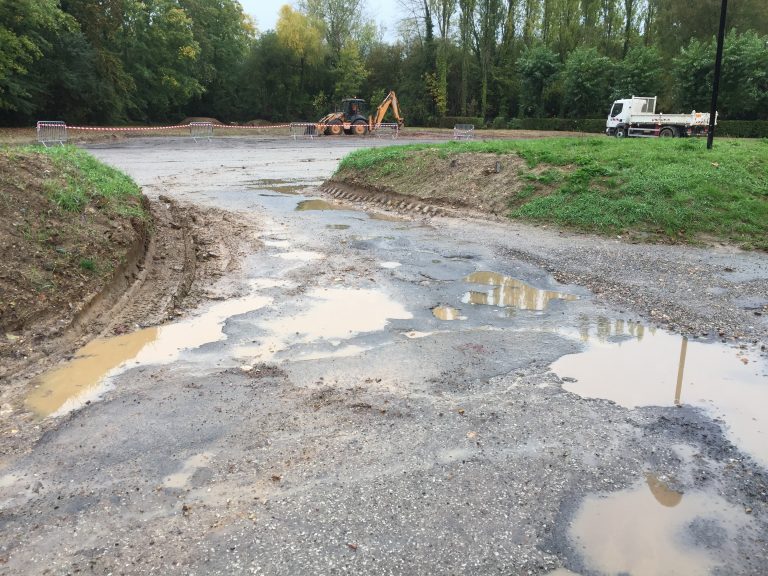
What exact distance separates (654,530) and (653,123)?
30830 mm

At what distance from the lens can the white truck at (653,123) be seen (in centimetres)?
2995

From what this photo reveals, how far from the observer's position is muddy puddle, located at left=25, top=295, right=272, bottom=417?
5.53 metres

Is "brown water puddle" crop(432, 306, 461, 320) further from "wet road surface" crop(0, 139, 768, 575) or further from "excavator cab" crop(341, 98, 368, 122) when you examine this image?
"excavator cab" crop(341, 98, 368, 122)

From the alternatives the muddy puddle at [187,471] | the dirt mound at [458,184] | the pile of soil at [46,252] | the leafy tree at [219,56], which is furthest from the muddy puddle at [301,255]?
the leafy tree at [219,56]

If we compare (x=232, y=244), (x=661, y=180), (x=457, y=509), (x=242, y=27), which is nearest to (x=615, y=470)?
(x=457, y=509)

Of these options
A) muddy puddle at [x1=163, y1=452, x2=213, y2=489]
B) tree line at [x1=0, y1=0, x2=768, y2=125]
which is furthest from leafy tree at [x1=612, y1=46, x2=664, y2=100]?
muddy puddle at [x1=163, y1=452, x2=213, y2=489]

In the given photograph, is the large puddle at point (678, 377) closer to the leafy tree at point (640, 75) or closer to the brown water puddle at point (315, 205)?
the brown water puddle at point (315, 205)

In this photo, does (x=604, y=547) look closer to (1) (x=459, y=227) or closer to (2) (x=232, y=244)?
(2) (x=232, y=244)

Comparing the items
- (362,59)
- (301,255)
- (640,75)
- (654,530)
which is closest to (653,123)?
(640,75)

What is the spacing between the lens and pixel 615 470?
4.38 metres

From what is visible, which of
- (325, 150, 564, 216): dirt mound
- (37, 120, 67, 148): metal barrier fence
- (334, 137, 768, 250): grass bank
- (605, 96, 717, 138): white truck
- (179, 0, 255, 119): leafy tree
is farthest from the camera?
(179, 0, 255, 119): leafy tree

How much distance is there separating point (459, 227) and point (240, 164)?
16.3m

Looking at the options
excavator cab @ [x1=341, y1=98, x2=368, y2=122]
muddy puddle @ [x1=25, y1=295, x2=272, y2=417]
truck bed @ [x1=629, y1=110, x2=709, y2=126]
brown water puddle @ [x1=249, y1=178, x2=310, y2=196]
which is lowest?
muddy puddle @ [x1=25, y1=295, x2=272, y2=417]

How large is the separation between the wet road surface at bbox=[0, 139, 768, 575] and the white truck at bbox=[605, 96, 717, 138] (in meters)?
25.9
